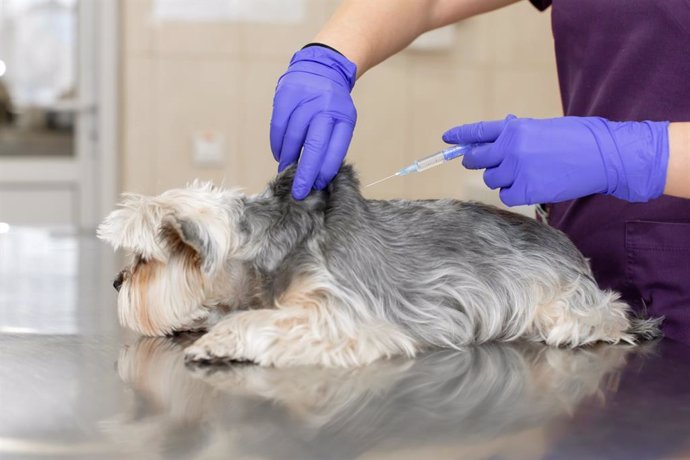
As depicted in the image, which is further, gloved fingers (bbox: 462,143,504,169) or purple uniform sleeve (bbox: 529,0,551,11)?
purple uniform sleeve (bbox: 529,0,551,11)

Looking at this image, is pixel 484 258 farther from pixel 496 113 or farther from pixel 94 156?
pixel 94 156

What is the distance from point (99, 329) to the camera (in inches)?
58.3

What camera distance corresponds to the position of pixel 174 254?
141 cm

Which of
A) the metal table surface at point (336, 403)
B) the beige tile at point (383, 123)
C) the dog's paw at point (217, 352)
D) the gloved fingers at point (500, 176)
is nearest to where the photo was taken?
the metal table surface at point (336, 403)

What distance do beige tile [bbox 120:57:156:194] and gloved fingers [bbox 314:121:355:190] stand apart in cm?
261

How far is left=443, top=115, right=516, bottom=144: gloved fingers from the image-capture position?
139 centimetres

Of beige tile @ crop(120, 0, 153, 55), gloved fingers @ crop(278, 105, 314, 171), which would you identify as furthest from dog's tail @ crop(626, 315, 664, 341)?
beige tile @ crop(120, 0, 153, 55)

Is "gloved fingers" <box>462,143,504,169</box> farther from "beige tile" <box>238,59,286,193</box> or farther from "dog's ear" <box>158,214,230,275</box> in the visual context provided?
"beige tile" <box>238,59,286,193</box>

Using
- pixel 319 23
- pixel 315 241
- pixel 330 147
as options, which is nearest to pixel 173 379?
pixel 315 241

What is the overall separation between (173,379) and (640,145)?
76 centimetres

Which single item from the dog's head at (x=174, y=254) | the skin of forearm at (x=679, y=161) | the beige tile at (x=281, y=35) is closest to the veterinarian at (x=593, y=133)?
the skin of forearm at (x=679, y=161)

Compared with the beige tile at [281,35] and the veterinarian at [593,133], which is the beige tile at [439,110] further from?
the veterinarian at [593,133]

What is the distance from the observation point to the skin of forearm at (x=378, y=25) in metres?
1.73

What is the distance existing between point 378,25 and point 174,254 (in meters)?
0.67
